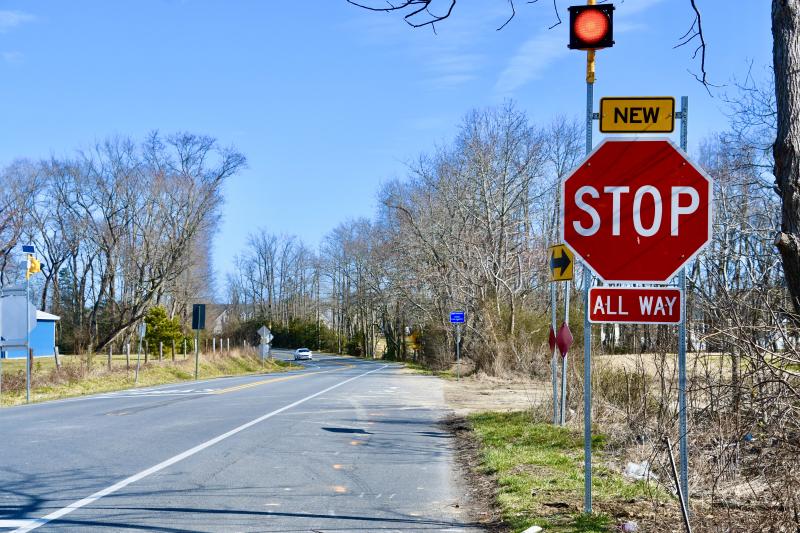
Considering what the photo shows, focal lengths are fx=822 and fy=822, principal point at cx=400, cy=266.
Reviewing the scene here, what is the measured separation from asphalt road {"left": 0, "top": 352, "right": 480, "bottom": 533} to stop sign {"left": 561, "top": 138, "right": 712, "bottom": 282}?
8.36 feet

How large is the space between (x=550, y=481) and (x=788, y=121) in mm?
4458

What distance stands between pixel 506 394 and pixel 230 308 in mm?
97840

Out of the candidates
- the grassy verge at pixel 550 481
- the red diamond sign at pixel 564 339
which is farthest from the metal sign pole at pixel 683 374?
the red diamond sign at pixel 564 339

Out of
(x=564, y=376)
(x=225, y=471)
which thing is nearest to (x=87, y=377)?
(x=564, y=376)

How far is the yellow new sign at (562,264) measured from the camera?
1000 centimetres

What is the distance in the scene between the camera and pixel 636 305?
600 cm

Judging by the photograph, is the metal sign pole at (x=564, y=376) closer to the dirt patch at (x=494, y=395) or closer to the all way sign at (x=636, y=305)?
the dirt patch at (x=494, y=395)

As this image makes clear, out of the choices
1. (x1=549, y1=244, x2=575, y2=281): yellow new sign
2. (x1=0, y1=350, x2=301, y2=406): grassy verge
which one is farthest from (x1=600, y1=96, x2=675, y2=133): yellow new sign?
(x1=0, y1=350, x2=301, y2=406): grassy verge

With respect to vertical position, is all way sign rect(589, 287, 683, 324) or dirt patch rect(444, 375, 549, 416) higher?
all way sign rect(589, 287, 683, 324)

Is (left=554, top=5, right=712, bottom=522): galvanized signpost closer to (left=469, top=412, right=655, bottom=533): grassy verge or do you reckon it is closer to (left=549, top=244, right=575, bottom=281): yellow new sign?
(left=469, top=412, right=655, bottom=533): grassy verge

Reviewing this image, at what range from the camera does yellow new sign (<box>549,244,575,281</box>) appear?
1000 cm

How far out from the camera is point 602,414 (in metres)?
11.9

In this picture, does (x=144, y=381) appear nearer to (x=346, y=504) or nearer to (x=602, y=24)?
(x=346, y=504)

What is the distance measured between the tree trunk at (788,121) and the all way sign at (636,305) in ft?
2.62
